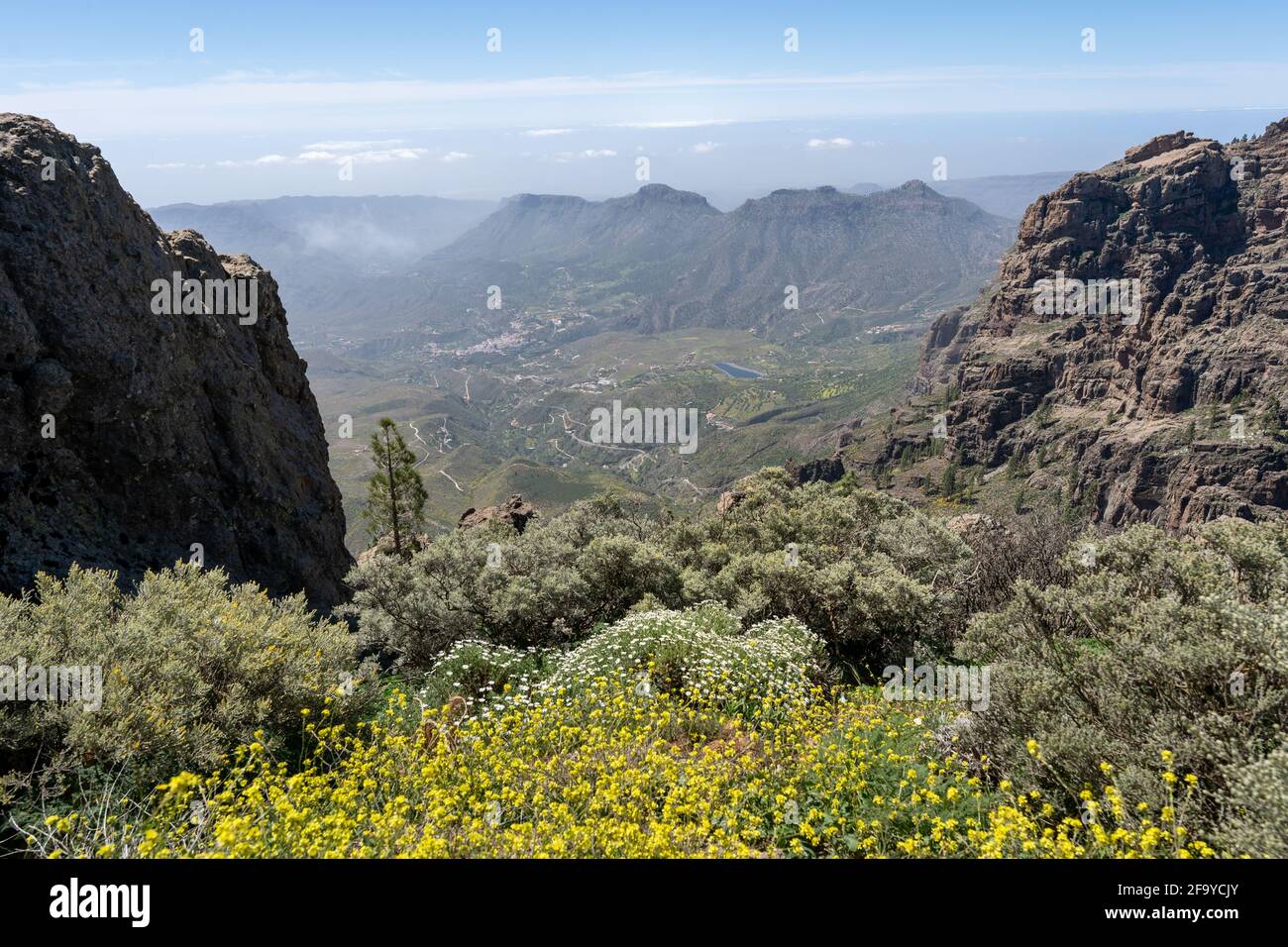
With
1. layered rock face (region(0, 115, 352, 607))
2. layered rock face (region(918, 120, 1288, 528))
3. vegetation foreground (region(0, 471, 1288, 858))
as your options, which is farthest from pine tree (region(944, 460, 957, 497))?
layered rock face (region(0, 115, 352, 607))

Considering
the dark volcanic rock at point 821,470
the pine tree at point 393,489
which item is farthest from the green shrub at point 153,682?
the dark volcanic rock at point 821,470

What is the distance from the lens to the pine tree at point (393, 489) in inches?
1215

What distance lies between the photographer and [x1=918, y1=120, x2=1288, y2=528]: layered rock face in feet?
406

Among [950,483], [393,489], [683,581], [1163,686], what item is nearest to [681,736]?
[1163,686]

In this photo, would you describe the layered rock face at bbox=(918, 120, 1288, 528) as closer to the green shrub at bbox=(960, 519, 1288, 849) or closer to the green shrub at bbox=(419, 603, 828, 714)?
the green shrub at bbox=(960, 519, 1288, 849)

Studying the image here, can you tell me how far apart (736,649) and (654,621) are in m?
1.88

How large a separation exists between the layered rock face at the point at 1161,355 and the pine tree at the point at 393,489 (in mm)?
119003

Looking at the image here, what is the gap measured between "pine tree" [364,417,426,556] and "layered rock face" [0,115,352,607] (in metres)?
5.75

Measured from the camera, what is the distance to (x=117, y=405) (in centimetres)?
1827

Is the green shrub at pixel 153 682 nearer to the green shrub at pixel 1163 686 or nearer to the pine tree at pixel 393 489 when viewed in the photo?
the green shrub at pixel 1163 686

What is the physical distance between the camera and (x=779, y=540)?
69.6ft

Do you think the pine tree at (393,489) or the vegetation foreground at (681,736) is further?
the pine tree at (393,489)
